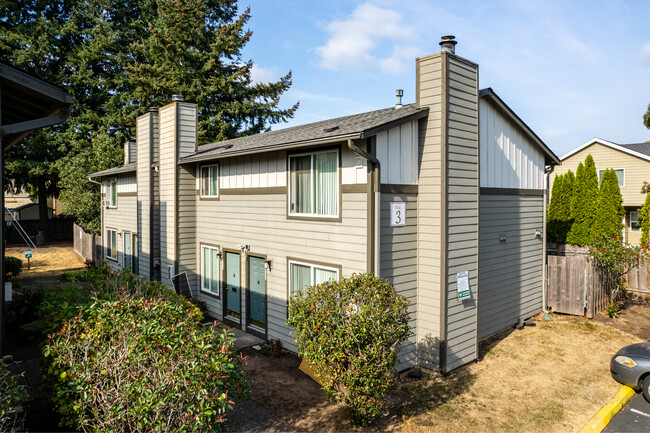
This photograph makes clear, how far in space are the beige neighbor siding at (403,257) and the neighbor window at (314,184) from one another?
126cm

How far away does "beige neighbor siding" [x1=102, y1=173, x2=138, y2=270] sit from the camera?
17.8 metres

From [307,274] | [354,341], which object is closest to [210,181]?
[307,274]

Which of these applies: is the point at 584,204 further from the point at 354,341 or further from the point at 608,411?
the point at 354,341

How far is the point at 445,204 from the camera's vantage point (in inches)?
343

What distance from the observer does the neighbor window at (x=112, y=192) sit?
19.9 metres

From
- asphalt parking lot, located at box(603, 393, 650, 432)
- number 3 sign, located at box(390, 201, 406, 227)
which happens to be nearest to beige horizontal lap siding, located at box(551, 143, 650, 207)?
asphalt parking lot, located at box(603, 393, 650, 432)

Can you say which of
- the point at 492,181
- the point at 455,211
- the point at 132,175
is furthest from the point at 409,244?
the point at 132,175

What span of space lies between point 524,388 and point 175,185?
38.3 feet

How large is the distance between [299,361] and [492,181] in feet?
22.1

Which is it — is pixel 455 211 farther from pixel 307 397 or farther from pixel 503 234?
pixel 307 397

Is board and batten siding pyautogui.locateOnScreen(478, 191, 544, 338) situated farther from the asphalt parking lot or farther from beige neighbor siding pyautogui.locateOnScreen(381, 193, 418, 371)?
the asphalt parking lot

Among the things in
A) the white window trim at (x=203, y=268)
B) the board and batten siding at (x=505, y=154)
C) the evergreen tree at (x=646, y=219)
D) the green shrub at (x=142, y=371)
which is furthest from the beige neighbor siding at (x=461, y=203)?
the evergreen tree at (x=646, y=219)

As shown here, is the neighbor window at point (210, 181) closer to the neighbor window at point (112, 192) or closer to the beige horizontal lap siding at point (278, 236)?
the beige horizontal lap siding at point (278, 236)

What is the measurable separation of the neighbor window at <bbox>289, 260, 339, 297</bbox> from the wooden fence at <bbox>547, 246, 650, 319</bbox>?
7.72 m
